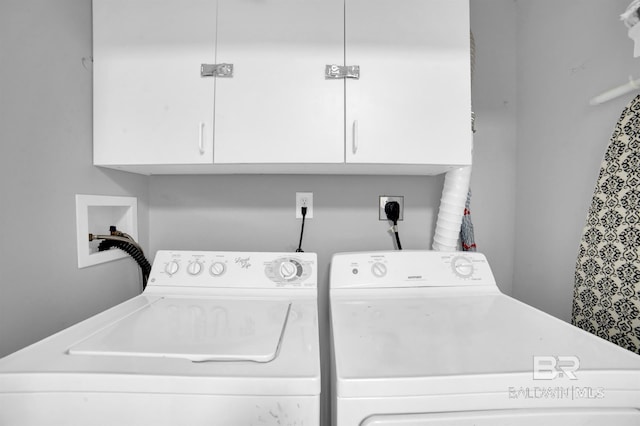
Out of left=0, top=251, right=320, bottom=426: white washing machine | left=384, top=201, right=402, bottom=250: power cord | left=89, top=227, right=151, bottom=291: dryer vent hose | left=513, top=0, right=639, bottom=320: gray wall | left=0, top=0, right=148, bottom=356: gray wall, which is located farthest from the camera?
left=384, top=201, right=402, bottom=250: power cord

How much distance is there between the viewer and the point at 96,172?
1.14 metres

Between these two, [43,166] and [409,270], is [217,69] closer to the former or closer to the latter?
[43,166]

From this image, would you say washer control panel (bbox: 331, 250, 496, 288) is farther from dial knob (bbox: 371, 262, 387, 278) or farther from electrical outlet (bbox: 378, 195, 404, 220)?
electrical outlet (bbox: 378, 195, 404, 220)

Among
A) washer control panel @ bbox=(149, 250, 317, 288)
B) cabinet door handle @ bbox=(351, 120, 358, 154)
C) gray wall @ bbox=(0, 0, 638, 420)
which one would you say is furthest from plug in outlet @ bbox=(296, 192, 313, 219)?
cabinet door handle @ bbox=(351, 120, 358, 154)

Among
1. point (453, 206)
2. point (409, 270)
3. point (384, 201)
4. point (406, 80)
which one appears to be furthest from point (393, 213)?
point (406, 80)

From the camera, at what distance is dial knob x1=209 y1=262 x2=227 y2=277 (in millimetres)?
1134

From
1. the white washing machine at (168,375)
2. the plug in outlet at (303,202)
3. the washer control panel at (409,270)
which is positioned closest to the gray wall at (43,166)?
the white washing machine at (168,375)

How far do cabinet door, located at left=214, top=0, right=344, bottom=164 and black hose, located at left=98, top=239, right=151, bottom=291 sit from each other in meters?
0.60

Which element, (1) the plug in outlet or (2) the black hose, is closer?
(2) the black hose

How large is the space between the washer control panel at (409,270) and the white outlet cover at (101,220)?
3.15ft

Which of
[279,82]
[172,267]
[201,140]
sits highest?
[279,82]

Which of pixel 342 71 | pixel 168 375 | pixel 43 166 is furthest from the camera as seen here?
pixel 342 71

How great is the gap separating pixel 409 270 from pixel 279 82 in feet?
3.00

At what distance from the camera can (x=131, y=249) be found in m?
1.27
